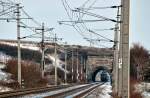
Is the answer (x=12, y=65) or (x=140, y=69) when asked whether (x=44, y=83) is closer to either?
(x=12, y=65)

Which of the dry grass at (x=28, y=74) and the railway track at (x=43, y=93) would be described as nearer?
the railway track at (x=43, y=93)

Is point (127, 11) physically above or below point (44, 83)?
above

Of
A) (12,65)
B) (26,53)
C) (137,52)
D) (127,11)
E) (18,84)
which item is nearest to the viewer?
(127,11)

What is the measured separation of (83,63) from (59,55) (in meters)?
7.51

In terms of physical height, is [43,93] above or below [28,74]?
below

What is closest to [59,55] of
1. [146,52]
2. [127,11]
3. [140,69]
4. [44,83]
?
[146,52]

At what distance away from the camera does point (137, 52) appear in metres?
120

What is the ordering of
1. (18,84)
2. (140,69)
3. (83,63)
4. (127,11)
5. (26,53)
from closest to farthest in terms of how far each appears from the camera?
(127,11) → (18,84) → (140,69) → (26,53) → (83,63)

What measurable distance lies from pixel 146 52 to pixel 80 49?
19.8 metres

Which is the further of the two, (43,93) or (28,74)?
Result: (28,74)

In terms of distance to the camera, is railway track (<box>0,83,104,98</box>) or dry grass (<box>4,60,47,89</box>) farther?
dry grass (<box>4,60,47,89</box>)

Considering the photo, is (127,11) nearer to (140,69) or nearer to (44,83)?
(44,83)

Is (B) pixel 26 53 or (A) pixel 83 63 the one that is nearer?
(B) pixel 26 53

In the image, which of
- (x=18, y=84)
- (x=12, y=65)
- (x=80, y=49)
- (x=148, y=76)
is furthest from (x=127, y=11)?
(x=80, y=49)
